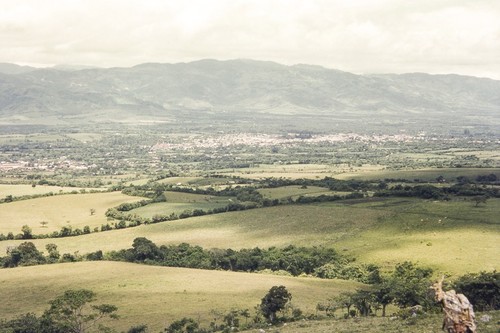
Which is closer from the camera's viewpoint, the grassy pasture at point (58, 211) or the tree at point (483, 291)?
the tree at point (483, 291)

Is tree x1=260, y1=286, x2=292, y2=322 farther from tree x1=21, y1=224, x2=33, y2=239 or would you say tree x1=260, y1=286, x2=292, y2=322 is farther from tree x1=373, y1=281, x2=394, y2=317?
tree x1=21, y1=224, x2=33, y2=239

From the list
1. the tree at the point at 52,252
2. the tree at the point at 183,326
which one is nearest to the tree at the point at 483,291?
the tree at the point at 183,326

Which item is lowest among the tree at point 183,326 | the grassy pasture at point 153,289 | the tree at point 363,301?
the grassy pasture at point 153,289

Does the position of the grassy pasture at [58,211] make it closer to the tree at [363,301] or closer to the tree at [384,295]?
the tree at [363,301]

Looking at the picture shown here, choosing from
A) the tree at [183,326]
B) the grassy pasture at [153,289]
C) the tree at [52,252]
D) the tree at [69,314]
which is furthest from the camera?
the tree at [52,252]

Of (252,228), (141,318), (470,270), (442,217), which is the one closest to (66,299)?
(141,318)

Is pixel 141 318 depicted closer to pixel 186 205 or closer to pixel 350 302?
pixel 350 302
